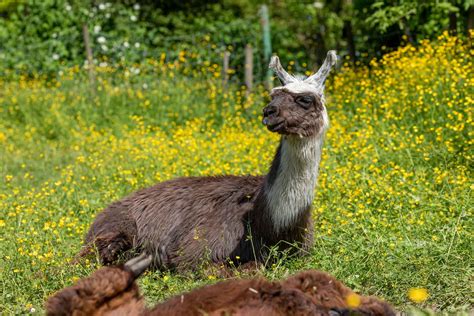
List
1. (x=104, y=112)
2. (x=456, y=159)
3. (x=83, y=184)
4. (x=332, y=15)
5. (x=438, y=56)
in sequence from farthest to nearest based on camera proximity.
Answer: (x=332, y=15) → (x=104, y=112) → (x=438, y=56) → (x=83, y=184) → (x=456, y=159)

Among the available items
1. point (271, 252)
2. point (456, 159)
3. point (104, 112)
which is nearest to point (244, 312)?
point (271, 252)

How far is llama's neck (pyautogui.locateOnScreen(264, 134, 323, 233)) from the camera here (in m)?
5.71

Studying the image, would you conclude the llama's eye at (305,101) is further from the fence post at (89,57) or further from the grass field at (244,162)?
the fence post at (89,57)

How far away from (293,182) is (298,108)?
1.91ft

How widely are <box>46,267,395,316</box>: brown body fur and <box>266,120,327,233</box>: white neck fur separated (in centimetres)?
200

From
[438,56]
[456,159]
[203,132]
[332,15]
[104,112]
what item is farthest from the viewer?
[332,15]

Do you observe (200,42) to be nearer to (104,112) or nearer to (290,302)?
(104,112)

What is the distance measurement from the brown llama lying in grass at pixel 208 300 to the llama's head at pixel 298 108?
73.0 inches

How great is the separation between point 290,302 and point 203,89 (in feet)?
30.6

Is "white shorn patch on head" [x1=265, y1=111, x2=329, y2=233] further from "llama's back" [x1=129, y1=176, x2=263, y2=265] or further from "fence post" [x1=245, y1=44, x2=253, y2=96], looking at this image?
"fence post" [x1=245, y1=44, x2=253, y2=96]

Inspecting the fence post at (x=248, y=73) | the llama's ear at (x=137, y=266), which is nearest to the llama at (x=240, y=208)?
the llama's ear at (x=137, y=266)

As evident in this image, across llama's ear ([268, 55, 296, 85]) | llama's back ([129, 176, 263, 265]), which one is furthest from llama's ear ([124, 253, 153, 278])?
llama's ear ([268, 55, 296, 85])

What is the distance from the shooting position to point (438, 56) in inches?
393

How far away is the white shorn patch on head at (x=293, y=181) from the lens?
5711mm
